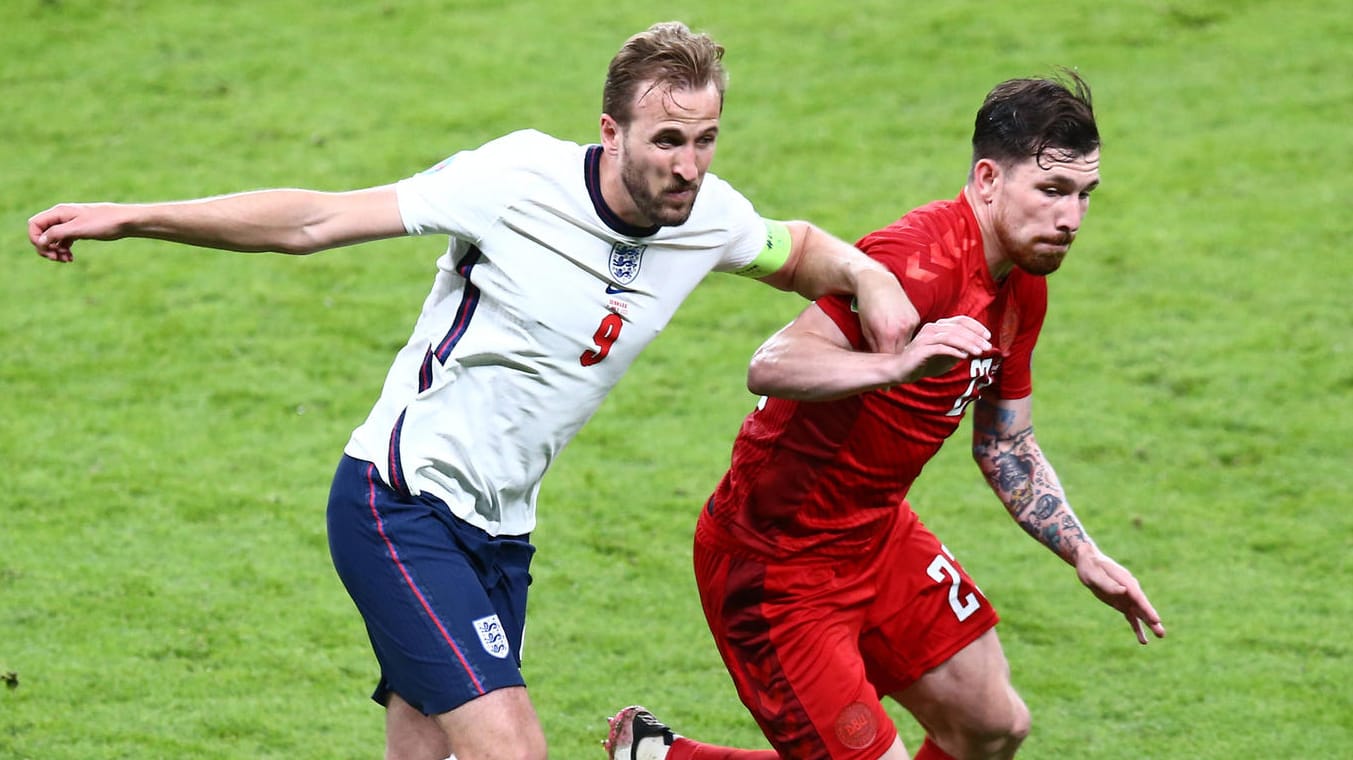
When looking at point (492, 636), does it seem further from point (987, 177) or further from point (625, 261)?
point (987, 177)

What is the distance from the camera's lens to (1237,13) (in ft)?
44.0

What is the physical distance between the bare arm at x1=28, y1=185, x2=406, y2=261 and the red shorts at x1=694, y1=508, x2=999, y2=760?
1.40m

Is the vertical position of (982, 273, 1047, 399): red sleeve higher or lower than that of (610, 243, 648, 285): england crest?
lower

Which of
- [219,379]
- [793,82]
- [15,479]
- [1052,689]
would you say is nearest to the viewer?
[1052,689]

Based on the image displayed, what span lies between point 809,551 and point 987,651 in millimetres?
631

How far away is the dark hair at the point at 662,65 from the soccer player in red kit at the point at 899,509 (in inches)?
27.0

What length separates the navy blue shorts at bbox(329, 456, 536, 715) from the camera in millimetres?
4184

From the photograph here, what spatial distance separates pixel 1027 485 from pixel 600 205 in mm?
1604

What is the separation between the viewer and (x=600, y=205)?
4.32 m

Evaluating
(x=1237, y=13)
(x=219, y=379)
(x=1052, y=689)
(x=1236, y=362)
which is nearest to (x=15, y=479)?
→ (x=219, y=379)

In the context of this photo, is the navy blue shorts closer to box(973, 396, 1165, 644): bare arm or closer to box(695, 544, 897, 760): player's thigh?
box(695, 544, 897, 760): player's thigh

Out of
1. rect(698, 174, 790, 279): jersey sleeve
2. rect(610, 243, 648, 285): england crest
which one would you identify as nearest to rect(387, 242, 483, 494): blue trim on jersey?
rect(610, 243, 648, 285): england crest

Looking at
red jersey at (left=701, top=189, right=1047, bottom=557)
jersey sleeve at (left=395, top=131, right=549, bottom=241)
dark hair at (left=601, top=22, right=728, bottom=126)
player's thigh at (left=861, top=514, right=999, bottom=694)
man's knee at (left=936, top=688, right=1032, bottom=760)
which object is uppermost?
dark hair at (left=601, top=22, right=728, bottom=126)

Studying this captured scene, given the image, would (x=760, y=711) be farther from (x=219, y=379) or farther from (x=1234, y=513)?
(x=219, y=379)
